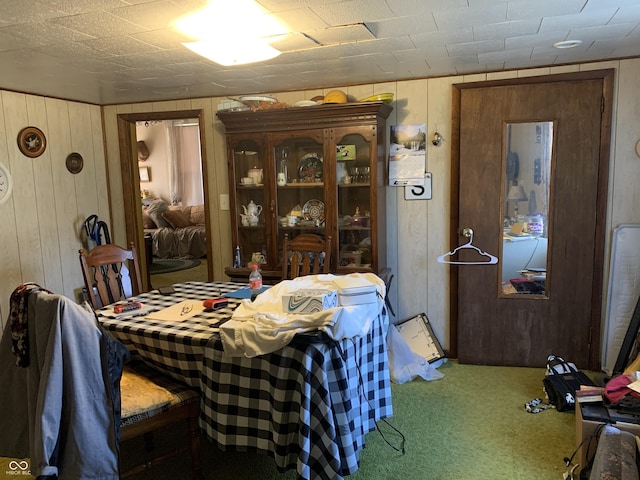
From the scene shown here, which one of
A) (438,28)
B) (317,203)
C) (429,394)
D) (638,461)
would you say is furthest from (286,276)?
(638,461)

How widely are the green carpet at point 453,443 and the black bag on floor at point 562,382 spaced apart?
0.07 meters

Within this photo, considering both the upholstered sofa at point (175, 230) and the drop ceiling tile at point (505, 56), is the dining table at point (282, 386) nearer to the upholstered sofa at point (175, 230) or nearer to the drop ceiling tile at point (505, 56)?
the drop ceiling tile at point (505, 56)

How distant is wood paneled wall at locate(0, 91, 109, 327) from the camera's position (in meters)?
3.34

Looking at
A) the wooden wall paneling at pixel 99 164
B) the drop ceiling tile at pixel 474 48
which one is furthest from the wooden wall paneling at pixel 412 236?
the wooden wall paneling at pixel 99 164

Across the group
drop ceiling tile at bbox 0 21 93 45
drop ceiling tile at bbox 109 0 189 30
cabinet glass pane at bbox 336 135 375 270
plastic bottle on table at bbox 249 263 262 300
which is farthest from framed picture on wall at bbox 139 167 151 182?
drop ceiling tile at bbox 109 0 189 30

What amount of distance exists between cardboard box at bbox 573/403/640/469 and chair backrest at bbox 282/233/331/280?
1.53 meters

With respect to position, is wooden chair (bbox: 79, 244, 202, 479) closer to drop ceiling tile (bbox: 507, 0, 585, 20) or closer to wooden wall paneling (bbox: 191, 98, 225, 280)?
wooden wall paneling (bbox: 191, 98, 225, 280)

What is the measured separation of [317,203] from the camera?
3.47 m

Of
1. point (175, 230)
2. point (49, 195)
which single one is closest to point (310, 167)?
point (49, 195)

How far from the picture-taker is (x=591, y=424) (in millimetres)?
2182

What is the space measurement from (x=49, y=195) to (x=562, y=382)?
12.3 feet

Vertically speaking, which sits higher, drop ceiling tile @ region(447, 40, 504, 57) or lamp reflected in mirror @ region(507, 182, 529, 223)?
drop ceiling tile @ region(447, 40, 504, 57)

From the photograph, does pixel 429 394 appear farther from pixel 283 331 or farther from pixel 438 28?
pixel 438 28

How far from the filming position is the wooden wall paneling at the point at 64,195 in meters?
3.65
